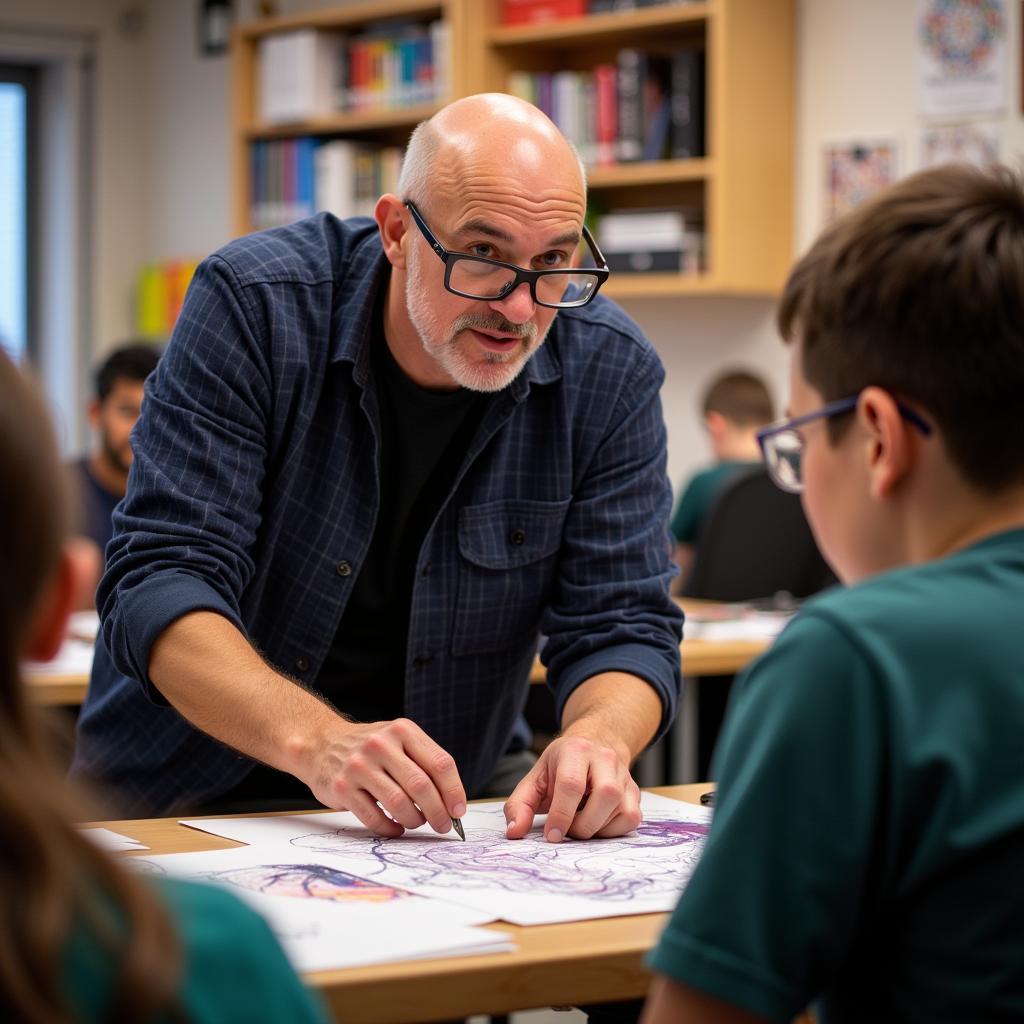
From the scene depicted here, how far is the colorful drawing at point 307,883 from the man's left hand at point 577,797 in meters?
0.23

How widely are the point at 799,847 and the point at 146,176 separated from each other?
251 inches

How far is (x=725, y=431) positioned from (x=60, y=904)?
4.12 m

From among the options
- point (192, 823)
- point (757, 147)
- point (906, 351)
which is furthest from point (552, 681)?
point (757, 147)

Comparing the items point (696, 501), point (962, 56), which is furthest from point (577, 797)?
point (962, 56)

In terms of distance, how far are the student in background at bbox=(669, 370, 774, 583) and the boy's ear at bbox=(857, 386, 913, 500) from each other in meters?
3.39

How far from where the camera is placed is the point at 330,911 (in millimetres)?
1188

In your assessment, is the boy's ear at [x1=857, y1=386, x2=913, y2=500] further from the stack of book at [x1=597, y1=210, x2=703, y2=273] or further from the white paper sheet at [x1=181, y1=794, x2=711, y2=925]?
the stack of book at [x1=597, y1=210, x2=703, y2=273]

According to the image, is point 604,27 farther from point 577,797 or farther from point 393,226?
point 577,797

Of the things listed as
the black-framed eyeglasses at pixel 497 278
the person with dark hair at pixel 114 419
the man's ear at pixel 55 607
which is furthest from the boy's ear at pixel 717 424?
the man's ear at pixel 55 607

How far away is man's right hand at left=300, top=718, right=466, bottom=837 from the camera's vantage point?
4.67 ft

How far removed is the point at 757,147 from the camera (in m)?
4.82

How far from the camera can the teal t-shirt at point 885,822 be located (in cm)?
87

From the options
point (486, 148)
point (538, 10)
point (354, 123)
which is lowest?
point (486, 148)

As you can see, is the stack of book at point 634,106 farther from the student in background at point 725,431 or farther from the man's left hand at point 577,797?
the man's left hand at point 577,797
